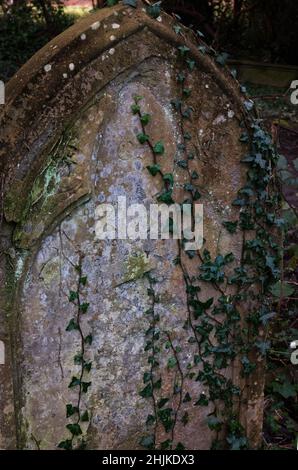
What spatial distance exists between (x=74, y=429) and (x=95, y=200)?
984 mm

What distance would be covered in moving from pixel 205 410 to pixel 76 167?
4.47ft

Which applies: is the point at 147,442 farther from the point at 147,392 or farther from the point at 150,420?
the point at 147,392

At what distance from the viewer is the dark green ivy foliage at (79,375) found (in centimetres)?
225

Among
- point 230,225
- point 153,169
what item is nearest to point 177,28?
point 153,169

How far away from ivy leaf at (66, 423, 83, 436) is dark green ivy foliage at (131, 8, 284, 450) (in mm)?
315

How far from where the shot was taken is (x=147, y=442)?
256 cm

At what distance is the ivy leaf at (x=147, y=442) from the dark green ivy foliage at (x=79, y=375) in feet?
0.94

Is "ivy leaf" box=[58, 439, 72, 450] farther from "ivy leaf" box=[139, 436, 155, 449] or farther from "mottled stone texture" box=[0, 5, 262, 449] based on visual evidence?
"ivy leaf" box=[139, 436, 155, 449]

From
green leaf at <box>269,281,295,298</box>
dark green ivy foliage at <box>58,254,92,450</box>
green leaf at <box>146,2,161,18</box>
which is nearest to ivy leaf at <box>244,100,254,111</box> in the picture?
green leaf at <box>146,2,161,18</box>

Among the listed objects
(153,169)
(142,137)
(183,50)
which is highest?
(183,50)

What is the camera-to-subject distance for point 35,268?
2.14 meters

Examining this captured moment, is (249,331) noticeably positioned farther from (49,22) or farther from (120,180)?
(49,22)

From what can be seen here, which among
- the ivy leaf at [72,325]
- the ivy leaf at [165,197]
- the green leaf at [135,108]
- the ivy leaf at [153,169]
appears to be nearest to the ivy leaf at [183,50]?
the green leaf at [135,108]
